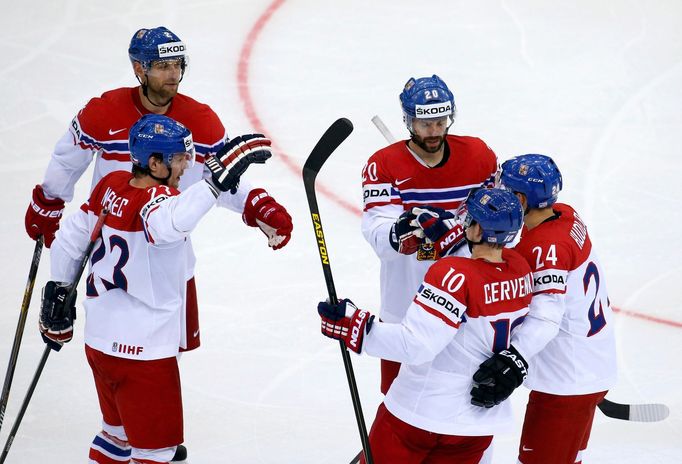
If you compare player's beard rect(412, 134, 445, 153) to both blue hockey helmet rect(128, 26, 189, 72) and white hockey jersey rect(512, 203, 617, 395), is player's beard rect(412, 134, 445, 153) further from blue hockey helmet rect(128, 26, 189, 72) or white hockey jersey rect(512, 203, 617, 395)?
blue hockey helmet rect(128, 26, 189, 72)

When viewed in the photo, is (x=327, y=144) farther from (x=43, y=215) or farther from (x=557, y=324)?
(x=43, y=215)

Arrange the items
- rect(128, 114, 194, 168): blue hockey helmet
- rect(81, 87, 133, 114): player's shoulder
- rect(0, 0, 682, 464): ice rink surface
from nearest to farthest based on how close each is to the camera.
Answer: rect(128, 114, 194, 168): blue hockey helmet, rect(81, 87, 133, 114): player's shoulder, rect(0, 0, 682, 464): ice rink surface

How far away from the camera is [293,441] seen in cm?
473

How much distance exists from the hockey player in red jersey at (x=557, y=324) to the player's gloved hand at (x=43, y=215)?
1.85 metres

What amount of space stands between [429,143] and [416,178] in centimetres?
14

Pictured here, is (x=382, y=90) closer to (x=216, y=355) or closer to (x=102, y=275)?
(x=216, y=355)

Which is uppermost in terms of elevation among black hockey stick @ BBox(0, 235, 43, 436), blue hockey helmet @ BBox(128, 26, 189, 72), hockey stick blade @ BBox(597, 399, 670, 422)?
blue hockey helmet @ BBox(128, 26, 189, 72)

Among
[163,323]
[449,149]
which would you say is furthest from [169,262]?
[449,149]

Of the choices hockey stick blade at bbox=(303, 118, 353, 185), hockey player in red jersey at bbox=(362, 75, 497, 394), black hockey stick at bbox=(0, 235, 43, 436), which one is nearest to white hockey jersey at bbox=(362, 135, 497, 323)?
hockey player in red jersey at bbox=(362, 75, 497, 394)

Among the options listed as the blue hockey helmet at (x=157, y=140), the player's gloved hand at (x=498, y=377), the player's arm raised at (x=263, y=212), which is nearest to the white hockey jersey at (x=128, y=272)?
the blue hockey helmet at (x=157, y=140)

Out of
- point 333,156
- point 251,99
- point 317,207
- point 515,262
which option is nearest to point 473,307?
point 515,262

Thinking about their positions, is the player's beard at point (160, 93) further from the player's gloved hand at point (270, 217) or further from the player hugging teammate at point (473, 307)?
the player hugging teammate at point (473, 307)

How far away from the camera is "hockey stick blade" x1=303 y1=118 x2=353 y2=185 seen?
3.74 m

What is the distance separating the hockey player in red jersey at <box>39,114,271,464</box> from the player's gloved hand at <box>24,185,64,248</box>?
1.93 feet
